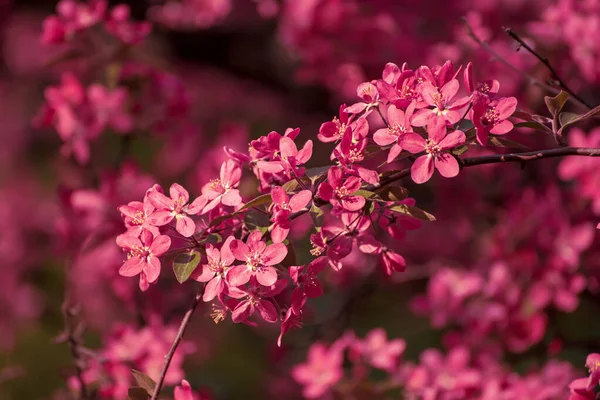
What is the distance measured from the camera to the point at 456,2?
2.33 m

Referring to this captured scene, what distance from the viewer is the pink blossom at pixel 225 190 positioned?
0.89 meters

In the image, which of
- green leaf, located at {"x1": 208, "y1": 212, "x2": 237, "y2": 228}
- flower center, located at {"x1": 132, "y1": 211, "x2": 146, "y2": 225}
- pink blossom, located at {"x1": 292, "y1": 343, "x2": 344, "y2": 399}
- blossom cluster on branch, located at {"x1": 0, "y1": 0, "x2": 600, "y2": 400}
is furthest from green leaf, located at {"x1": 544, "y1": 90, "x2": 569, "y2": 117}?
pink blossom, located at {"x1": 292, "y1": 343, "x2": 344, "y2": 399}

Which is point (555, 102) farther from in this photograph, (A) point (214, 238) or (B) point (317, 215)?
(A) point (214, 238)

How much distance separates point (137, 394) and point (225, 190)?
30 centimetres

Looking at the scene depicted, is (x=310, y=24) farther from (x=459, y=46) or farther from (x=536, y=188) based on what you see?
(x=536, y=188)

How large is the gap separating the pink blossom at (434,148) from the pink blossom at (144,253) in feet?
1.06

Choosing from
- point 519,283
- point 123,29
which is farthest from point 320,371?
point 123,29

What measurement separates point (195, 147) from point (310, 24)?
7.29 feet

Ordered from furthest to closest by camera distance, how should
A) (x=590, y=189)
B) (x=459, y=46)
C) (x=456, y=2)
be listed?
(x=456, y=2) → (x=459, y=46) → (x=590, y=189)

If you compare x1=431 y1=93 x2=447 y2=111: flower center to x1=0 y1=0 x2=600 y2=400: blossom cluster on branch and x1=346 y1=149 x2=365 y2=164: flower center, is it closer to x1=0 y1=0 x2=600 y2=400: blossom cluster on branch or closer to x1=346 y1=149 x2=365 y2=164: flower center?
x1=0 y1=0 x2=600 y2=400: blossom cluster on branch

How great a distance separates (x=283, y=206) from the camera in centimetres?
83

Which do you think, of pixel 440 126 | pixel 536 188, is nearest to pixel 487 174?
pixel 536 188

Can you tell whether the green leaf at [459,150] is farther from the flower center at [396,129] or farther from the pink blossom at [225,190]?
the pink blossom at [225,190]

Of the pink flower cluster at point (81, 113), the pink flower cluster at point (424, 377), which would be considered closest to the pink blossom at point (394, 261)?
the pink flower cluster at point (424, 377)
